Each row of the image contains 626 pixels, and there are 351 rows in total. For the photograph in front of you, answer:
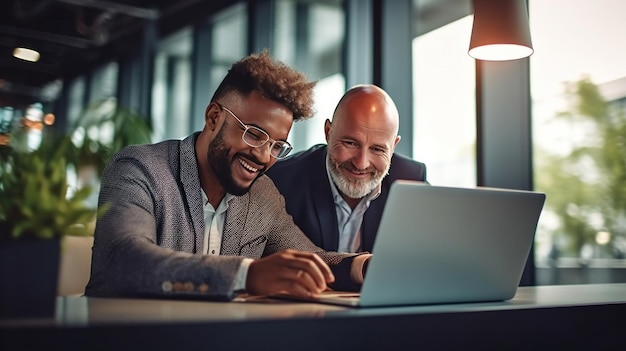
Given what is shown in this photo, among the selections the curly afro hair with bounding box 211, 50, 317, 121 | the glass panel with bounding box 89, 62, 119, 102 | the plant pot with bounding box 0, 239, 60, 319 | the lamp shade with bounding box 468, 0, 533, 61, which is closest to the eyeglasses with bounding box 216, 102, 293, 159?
the curly afro hair with bounding box 211, 50, 317, 121

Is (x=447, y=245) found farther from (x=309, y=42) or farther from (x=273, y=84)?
(x=309, y=42)

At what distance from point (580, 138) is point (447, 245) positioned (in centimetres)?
189

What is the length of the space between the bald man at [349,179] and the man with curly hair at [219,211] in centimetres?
40

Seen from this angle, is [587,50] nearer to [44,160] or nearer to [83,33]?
[44,160]

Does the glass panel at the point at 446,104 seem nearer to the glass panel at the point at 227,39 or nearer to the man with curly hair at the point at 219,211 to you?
the man with curly hair at the point at 219,211

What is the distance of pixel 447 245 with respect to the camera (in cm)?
132

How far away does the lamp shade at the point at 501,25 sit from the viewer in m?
2.51

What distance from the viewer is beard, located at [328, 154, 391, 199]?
8.91 feet

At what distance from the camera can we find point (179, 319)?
3.16ft

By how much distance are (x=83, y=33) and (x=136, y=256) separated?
271 inches

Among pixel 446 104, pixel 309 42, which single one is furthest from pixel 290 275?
pixel 309 42

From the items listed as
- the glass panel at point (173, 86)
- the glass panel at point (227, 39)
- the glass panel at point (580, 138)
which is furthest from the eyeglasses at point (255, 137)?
the glass panel at point (173, 86)

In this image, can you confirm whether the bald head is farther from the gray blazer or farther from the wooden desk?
the wooden desk

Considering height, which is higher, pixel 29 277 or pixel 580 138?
pixel 580 138
